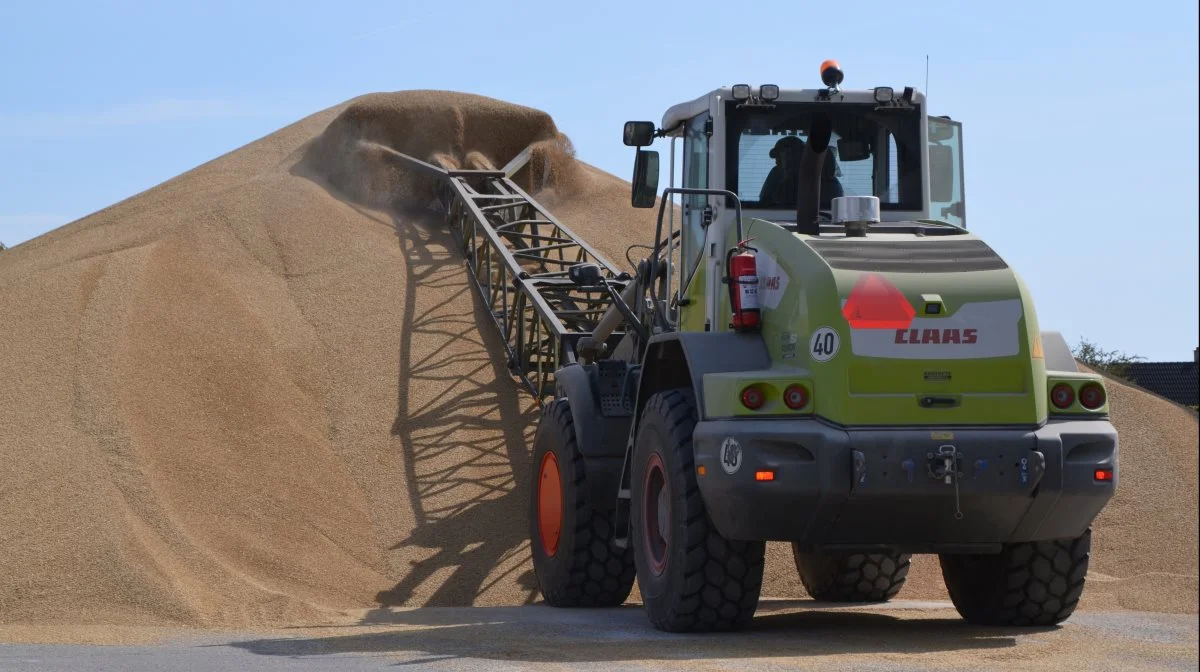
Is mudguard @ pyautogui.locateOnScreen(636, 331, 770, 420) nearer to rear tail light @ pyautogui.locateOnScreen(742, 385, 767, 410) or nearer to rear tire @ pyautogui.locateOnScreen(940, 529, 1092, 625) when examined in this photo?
rear tail light @ pyautogui.locateOnScreen(742, 385, 767, 410)

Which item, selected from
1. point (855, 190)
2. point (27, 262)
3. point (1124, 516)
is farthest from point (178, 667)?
point (27, 262)

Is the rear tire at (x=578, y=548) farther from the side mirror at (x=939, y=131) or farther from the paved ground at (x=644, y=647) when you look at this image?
the side mirror at (x=939, y=131)

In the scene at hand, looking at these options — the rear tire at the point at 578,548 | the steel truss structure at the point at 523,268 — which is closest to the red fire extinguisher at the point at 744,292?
the rear tire at the point at 578,548

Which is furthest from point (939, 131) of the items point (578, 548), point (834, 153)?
point (578, 548)

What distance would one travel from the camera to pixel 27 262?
18.5 metres

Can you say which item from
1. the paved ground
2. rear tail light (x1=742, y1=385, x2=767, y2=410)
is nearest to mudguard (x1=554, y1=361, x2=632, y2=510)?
the paved ground

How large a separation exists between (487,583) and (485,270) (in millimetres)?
5876

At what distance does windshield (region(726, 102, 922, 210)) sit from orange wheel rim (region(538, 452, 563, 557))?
110 inches

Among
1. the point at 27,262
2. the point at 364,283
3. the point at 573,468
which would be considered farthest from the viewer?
the point at 27,262

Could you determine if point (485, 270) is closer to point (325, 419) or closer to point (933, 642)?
point (325, 419)

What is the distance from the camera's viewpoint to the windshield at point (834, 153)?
960cm

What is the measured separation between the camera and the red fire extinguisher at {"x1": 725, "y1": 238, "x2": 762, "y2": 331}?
8641 mm

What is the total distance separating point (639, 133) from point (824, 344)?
2823 mm

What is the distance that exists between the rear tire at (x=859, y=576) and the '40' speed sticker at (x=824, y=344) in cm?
362
